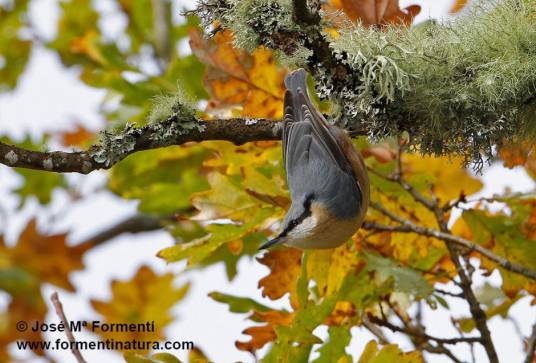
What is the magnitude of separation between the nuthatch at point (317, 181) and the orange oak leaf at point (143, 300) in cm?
Answer: 209

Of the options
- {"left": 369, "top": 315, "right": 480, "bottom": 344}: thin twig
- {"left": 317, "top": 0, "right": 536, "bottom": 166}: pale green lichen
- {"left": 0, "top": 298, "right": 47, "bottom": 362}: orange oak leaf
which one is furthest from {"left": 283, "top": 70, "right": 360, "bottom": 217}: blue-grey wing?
{"left": 0, "top": 298, "right": 47, "bottom": 362}: orange oak leaf

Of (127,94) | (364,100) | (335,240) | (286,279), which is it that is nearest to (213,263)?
(127,94)

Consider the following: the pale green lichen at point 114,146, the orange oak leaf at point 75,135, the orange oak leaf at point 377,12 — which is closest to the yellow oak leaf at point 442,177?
the orange oak leaf at point 377,12

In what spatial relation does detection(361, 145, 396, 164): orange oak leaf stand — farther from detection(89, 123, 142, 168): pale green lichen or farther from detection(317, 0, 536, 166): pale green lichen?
detection(89, 123, 142, 168): pale green lichen

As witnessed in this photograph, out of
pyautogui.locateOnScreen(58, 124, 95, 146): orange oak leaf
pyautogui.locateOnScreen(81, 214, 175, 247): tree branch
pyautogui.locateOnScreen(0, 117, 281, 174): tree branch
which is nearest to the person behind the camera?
pyautogui.locateOnScreen(0, 117, 281, 174): tree branch

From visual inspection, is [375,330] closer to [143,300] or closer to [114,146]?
[114,146]

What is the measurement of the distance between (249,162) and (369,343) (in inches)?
32.8

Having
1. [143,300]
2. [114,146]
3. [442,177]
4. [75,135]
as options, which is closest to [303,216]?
[114,146]

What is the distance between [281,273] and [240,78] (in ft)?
2.37

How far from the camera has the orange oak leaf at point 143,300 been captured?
14.4 feet

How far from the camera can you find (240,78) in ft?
9.30

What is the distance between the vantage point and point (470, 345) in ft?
8.62

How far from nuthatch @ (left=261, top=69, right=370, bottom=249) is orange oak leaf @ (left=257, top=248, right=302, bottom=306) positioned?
187mm

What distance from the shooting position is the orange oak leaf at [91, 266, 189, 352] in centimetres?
439
